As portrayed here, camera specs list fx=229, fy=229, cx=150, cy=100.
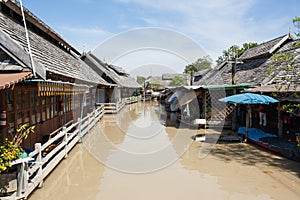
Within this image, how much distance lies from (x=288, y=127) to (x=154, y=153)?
5.89 m

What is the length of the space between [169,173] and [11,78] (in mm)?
4479

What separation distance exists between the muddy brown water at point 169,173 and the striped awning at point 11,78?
2.45 meters

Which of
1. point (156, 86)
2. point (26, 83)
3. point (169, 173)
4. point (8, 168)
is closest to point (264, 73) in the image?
point (169, 173)

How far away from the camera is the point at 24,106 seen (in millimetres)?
6527

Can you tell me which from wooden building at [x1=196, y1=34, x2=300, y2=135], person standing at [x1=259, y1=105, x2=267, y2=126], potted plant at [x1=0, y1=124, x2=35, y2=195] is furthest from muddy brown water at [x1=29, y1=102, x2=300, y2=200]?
wooden building at [x1=196, y1=34, x2=300, y2=135]

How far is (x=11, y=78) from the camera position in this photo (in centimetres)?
420

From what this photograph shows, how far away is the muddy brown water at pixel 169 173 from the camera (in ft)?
16.7

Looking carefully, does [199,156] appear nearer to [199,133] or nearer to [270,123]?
[199,133]

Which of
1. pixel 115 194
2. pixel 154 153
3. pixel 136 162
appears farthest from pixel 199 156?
pixel 115 194

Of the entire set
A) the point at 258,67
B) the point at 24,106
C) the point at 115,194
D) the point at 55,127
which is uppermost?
the point at 258,67

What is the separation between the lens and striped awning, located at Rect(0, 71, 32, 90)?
3781 mm

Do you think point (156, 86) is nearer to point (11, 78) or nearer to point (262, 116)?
point (262, 116)

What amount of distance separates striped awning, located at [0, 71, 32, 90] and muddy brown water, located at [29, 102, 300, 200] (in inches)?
96.3

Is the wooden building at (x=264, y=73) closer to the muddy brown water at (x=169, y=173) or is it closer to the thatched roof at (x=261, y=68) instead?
the thatched roof at (x=261, y=68)
